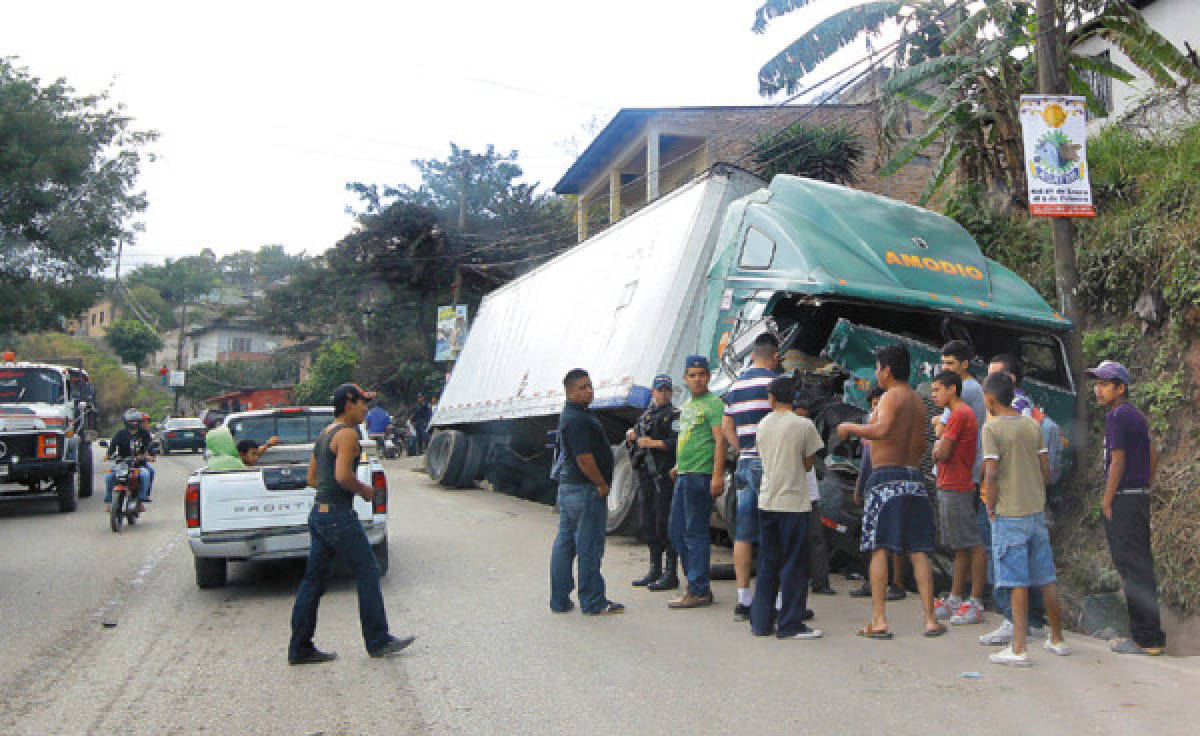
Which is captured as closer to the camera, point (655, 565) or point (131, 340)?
point (655, 565)

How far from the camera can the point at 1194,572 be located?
22.7 feet

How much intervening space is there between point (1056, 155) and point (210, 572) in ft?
27.8

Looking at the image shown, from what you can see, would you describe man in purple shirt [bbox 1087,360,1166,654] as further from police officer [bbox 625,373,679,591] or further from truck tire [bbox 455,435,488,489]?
truck tire [bbox 455,435,488,489]

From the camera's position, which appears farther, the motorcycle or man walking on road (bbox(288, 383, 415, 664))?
the motorcycle

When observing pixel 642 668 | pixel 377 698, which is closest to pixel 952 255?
pixel 642 668

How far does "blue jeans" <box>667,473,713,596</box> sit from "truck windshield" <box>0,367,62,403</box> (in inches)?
543

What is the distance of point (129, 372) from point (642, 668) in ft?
264

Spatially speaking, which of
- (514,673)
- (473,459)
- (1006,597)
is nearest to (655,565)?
(514,673)

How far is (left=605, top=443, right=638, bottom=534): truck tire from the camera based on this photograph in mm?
10938

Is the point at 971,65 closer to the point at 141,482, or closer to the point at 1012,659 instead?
the point at 1012,659

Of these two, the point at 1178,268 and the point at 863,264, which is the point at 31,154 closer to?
the point at 863,264

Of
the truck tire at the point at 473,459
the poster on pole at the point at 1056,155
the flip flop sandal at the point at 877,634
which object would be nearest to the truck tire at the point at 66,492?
the truck tire at the point at 473,459

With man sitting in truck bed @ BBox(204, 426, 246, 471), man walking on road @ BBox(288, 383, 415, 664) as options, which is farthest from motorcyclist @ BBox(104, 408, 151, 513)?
man walking on road @ BBox(288, 383, 415, 664)

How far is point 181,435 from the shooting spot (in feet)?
126
